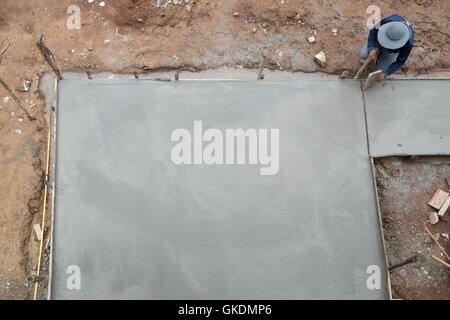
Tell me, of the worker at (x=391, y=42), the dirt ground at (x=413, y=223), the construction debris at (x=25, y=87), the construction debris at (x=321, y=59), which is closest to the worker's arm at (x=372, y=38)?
the worker at (x=391, y=42)

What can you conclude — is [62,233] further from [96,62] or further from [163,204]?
[96,62]

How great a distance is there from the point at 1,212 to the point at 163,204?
282 cm

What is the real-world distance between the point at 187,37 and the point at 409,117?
4.13m

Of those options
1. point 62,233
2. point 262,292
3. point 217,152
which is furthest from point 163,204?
point 262,292

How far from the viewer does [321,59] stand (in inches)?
222

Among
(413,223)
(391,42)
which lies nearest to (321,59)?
(391,42)

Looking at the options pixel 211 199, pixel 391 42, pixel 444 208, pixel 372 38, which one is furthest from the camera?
pixel 444 208

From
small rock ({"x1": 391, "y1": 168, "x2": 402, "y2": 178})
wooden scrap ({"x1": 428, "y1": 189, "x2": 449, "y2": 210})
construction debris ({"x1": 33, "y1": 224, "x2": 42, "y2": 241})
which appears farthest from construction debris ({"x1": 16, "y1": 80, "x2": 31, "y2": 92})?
wooden scrap ({"x1": 428, "y1": 189, "x2": 449, "y2": 210})

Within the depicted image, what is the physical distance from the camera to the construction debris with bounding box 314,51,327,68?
563 cm

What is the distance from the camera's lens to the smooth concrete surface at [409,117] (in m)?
5.07

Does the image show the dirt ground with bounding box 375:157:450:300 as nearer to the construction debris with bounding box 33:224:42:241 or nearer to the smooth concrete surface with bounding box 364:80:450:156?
the smooth concrete surface with bounding box 364:80:450:156

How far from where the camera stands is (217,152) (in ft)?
16.3

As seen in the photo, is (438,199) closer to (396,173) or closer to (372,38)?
(396,173)

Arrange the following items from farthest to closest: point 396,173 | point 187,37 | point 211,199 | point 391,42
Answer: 1. point 187,37
2. point 396,173
3. point 211,199
4. point 391,42
